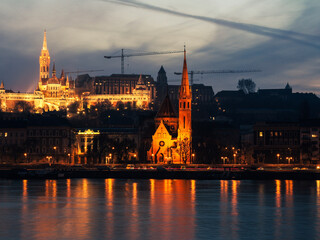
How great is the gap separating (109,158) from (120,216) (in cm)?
10954

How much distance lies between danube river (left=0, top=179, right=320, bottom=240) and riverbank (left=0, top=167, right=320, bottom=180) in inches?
1099

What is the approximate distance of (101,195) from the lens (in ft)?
271

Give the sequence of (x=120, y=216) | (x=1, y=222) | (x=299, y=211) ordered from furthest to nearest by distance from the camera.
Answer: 1. (x=299, y=211)
2. (x=120, y=216)
3. (x=1, y=222)

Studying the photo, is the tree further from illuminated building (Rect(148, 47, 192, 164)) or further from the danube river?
the danube river

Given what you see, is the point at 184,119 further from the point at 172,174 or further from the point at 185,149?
the point at 172,174

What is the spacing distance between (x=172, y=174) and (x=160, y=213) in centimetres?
6217

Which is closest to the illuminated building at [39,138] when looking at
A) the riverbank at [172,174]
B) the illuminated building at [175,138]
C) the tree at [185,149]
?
the illuminated building at [175,138]

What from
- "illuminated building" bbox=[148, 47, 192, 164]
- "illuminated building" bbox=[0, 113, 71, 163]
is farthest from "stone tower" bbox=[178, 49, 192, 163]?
"illuminated building" bbox=[0, 113, 71, 163]

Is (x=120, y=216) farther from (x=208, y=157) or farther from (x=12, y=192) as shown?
(x=208, y=157)

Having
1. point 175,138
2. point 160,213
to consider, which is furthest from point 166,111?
point 160,213

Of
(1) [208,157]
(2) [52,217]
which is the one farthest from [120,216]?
(1) [208,157]

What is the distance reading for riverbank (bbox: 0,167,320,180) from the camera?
12038 centimetres

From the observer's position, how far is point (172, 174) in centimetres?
12650

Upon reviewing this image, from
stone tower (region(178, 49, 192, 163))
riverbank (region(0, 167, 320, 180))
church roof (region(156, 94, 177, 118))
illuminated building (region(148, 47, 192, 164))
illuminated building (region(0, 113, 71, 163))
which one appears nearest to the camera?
riverbank (region(0, 167, 320, 180))
